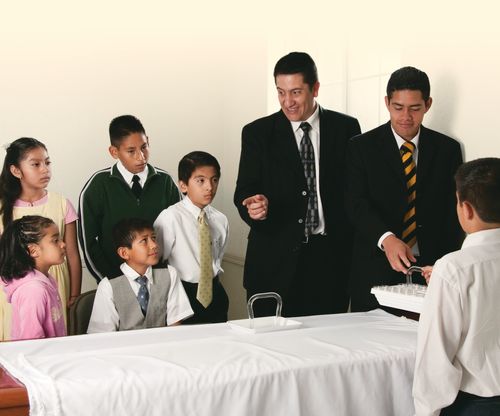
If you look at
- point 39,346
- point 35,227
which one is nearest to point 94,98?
point 35,227

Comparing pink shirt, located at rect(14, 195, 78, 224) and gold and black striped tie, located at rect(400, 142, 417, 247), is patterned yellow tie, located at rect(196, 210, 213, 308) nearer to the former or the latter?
pink shirt, located at rect(14, 195, 78, 224)

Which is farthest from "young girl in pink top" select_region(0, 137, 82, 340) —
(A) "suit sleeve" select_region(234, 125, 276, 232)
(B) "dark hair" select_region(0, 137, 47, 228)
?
(A) "suit sleeve" select_region(234, 125, 276, 232)

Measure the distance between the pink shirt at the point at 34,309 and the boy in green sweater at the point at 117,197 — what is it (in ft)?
3.08

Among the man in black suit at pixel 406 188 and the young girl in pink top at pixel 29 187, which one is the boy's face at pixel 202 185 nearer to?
the young girl in pink top at pixel 29 187

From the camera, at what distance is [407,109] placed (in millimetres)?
3180

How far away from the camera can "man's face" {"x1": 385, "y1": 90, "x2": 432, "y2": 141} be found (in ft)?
10.3

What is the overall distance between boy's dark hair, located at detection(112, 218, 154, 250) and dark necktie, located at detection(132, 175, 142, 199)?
0.53m

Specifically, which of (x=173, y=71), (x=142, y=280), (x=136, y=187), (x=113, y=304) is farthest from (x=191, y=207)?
(x=173, y=71)

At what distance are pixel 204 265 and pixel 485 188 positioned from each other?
6.96ft

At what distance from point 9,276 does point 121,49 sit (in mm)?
2620

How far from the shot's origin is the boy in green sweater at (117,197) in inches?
166

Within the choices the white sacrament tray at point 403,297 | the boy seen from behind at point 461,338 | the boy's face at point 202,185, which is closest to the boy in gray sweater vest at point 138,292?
the boy's face at point 202,185

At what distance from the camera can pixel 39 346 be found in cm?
235

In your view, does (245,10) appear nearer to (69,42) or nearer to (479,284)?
(69,42)
